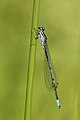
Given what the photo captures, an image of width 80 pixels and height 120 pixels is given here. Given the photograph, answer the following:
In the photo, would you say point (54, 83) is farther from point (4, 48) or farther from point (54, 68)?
point (4, 48)

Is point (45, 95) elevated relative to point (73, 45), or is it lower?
lower

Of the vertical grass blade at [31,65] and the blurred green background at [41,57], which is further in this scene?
the blurred green background at [41,57]

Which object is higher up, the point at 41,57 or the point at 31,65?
the point at 41,57

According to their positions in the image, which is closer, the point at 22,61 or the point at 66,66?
the point at 22,61

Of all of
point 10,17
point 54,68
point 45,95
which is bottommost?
point 45,95

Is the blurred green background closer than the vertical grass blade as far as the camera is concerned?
No

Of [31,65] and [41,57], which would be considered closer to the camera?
[31,65]

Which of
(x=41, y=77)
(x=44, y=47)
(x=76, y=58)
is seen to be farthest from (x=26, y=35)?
(x=76, y=58)

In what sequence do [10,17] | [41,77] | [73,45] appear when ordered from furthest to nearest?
[73,45], [41,77], [10,17]
